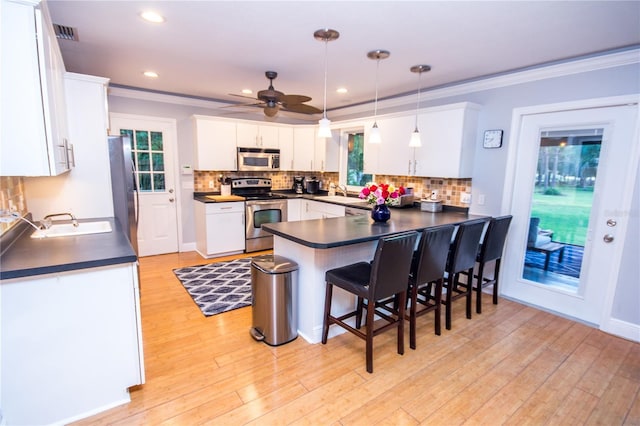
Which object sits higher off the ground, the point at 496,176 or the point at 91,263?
the point at 496,176

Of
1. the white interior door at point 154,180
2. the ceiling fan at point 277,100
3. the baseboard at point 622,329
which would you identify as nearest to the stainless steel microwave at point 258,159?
the white interior door at point 154,180

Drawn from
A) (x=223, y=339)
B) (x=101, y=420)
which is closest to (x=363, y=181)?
Answer: (x=223, y=339)

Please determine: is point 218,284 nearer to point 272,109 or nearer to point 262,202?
point 262,202

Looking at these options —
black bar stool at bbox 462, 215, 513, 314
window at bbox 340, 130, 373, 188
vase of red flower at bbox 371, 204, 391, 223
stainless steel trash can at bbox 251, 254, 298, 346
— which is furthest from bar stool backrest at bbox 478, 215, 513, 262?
window at bbox 340, 130, 373, 188

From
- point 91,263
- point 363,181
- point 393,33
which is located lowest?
point 91,263

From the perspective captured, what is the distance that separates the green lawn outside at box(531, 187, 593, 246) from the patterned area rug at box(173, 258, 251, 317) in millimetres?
3134

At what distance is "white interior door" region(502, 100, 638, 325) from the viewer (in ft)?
8.61

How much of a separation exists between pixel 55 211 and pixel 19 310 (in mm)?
1518

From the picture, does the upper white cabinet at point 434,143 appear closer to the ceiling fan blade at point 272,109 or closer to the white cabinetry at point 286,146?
the ceiling fan blade at point 272,109

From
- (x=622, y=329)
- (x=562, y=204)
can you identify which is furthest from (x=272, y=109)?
(x=622, y=329)

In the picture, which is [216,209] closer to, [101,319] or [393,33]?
[101,319]

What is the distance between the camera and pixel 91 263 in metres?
1.57

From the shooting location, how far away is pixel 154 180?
15.1 feet

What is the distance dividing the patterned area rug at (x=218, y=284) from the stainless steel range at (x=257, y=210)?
455mm
